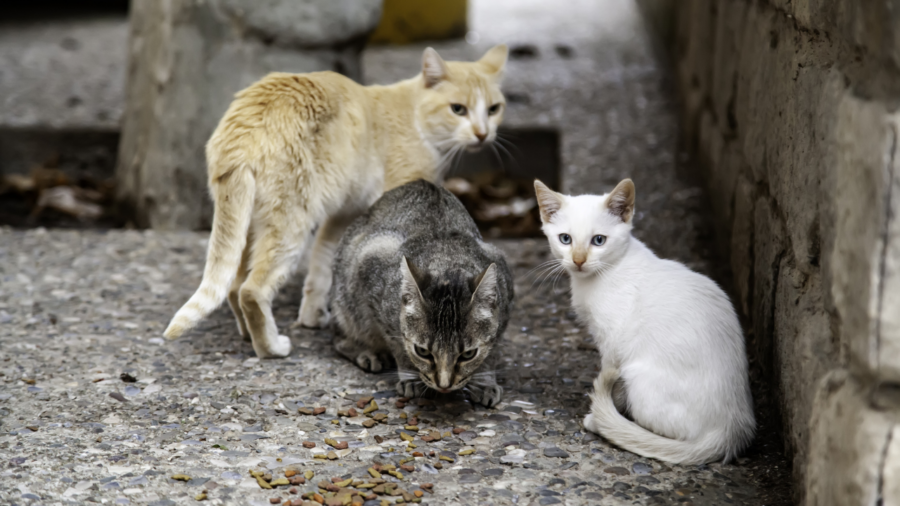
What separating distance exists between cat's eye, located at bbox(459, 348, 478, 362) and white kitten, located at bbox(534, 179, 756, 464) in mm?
403

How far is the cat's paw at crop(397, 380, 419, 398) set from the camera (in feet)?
10.2

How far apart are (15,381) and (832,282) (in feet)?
9.26

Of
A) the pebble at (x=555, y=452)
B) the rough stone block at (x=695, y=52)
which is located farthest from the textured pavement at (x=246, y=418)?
the rough stone block at (x=695, y=52)

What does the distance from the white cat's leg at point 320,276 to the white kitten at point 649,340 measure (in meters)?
1.33

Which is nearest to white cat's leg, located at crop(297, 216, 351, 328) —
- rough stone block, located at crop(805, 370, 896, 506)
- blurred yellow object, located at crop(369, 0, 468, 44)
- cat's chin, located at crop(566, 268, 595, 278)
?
cat's chin, located at crop(566, 268, 595, 278)

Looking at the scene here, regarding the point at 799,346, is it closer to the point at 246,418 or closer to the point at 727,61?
the point at 246,418

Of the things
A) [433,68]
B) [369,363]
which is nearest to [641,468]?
[369,363]

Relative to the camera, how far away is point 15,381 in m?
3.08

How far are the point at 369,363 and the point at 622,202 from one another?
123 cm

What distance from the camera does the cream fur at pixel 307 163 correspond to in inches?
126

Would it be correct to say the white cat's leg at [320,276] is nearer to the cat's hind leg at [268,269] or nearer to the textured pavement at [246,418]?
the textured pavement at [246,418]

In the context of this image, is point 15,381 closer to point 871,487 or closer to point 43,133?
point 871,487

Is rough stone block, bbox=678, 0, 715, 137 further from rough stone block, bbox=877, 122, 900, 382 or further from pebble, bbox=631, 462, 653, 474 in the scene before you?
rough stone block, bbox=877, 122, 900, 382

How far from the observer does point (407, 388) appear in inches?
123
